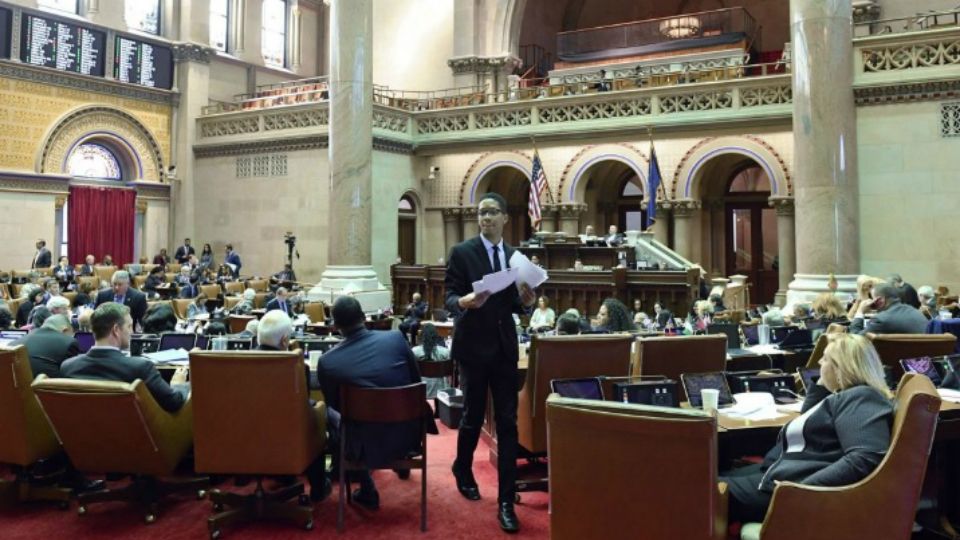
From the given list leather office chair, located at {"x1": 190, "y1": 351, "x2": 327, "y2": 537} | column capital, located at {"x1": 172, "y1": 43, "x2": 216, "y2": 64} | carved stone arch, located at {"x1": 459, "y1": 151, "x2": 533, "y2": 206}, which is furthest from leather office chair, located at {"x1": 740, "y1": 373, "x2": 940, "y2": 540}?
column capital, located at {"x1": 172, "y1": 43, "x2": 216, "y2": 64}

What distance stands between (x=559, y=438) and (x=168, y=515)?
2.84 meters

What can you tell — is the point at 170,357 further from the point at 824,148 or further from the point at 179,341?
the point at 824,148

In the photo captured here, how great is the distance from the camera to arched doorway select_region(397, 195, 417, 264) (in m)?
19.9

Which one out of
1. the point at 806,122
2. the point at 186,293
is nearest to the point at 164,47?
the point at 186,293

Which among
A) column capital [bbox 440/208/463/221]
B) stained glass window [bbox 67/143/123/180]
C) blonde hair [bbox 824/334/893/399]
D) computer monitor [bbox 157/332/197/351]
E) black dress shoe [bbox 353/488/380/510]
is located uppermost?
stained glass window [bbox 67/143/123/180]

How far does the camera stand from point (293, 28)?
24.6 metres

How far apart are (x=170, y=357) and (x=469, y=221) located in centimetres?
1419

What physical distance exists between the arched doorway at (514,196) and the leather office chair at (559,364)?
15234 millimetres

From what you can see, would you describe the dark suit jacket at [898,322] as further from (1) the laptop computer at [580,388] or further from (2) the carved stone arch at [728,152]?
(2) the carved stone arch at [728,152]

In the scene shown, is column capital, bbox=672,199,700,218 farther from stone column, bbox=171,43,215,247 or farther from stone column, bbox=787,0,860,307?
stone column, bbox=171,43,215,247

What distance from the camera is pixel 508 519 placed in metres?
3.98

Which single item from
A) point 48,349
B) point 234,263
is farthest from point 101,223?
point 48,349

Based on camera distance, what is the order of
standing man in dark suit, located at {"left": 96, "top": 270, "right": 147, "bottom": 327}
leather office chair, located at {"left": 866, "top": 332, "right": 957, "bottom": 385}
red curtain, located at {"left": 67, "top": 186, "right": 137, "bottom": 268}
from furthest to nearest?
red curtain, located at {"left": 67, "top": 186, "right": 137, "bottom": 268} < standing man in dark suit, located at {"left": 96, "top": 270, "right": 147, "bottom": 327} < leather office chair, located at {"left": 866, "top": 332, "right": 957, "bottom": 385}

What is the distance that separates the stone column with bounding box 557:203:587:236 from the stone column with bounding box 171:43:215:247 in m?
10.8
